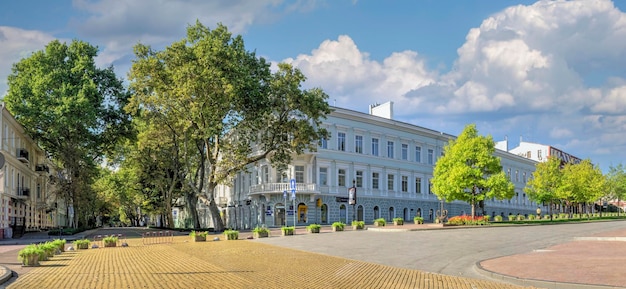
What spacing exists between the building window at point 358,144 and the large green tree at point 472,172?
10.0 m

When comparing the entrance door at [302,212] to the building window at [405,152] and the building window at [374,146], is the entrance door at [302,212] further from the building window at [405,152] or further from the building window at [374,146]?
the building window at [405,152]

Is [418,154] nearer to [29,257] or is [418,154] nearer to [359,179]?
[359,179]

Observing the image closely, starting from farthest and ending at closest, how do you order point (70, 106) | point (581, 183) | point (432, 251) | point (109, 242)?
point (581, 183) → point (70, 106) → point (109, 242) → point (432, 251)

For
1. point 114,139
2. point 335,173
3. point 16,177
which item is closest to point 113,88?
point 114,139

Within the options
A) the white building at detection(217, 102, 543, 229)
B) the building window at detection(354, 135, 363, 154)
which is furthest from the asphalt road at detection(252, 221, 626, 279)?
the building window at detection(354, 135, 363, 154)

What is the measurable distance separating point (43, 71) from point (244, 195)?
79.7ft

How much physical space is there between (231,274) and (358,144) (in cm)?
4855

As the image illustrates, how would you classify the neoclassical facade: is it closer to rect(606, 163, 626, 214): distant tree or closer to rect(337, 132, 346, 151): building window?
rect(337, 132, 346, 151): building window

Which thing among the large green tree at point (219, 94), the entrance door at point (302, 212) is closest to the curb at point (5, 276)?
the large green tree at point (219, 94)

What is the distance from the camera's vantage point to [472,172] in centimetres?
5284

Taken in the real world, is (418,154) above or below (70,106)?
below

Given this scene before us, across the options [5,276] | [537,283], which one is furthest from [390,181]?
[5,276]

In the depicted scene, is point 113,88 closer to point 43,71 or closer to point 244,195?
point 43,71

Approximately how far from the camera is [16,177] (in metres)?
52.9
